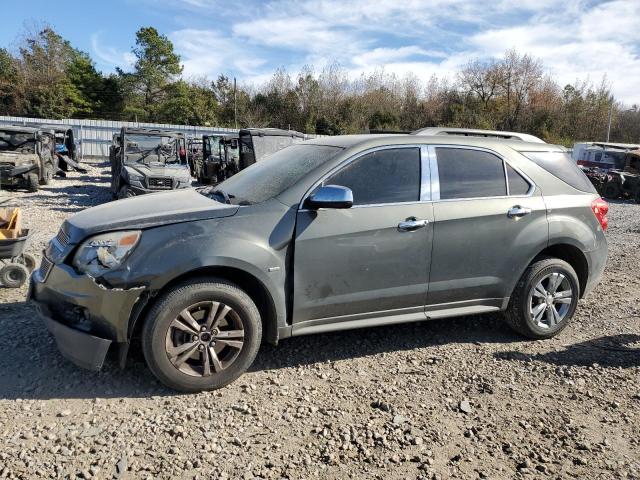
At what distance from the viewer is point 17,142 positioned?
1617 cm

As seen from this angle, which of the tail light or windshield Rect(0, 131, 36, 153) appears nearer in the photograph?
the tail light

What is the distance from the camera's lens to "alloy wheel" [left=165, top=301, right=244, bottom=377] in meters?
3.33

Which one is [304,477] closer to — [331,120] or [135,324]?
[135,324]

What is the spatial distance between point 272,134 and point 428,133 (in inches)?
337

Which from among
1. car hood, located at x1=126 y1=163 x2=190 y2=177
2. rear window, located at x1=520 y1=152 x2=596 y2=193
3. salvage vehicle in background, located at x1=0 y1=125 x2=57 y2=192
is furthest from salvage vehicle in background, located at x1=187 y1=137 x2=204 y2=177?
rear window, located at x1=520 y1=152 x2=596 y2=193

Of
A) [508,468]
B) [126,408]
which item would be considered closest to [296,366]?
[126,408]

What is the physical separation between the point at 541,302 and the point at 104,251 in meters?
Answer: 3.63

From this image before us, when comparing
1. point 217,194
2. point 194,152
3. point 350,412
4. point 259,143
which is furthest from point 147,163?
point 350,412

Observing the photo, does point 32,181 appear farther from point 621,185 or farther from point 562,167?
point 621,185

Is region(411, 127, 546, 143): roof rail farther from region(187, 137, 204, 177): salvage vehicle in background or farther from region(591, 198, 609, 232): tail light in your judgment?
region(187, 137, 204, 177): salvage vehicle in background

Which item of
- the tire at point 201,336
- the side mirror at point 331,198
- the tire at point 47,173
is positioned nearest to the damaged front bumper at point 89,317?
the tire at point 201,336

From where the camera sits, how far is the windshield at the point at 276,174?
3803 millimetres

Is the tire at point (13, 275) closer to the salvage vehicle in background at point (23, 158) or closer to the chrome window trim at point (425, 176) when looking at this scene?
the chrome window trim at point (425, 176)

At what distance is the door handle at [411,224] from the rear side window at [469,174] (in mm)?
331
